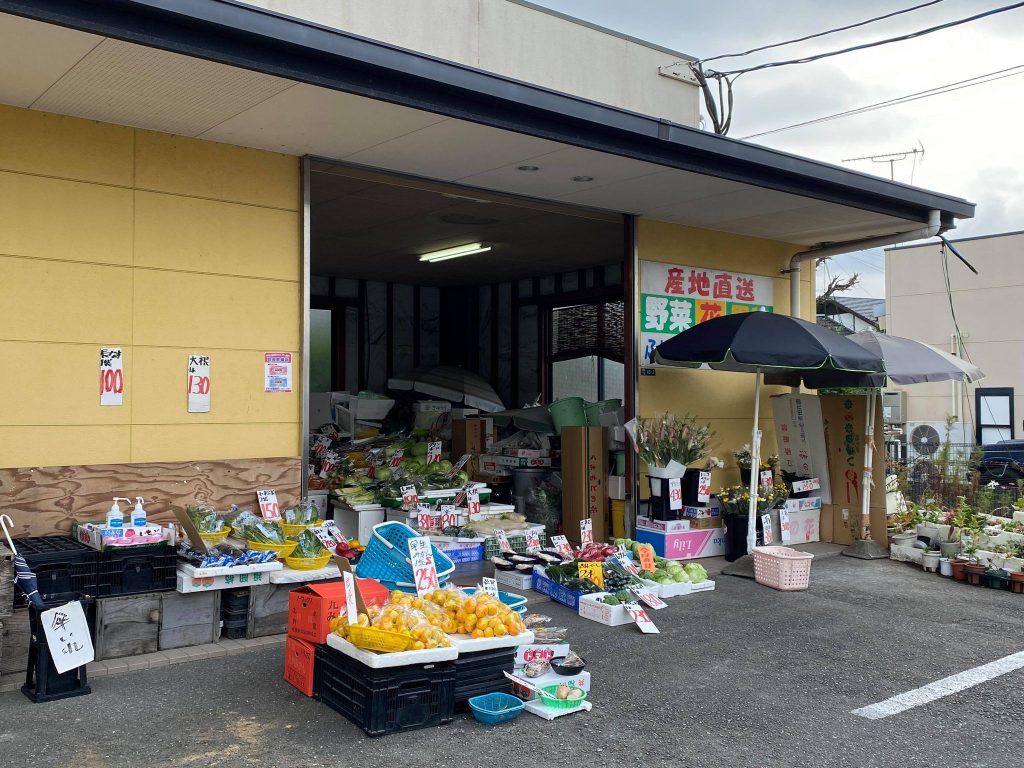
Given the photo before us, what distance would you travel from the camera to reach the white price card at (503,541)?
24.6ft

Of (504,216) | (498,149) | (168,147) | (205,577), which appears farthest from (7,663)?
(504,216)

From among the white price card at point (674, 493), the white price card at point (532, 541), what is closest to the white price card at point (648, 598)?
the white price card at point (532, 541)

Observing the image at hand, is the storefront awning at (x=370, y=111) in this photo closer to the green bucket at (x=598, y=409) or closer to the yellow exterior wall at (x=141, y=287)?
the yellow exterior wall at (x=141, y=287)

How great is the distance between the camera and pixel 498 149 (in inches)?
255

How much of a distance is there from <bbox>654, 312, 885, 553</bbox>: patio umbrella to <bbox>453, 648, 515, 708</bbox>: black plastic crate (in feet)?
12.3

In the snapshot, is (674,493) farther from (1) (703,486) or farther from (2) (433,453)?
(2) (433,453)

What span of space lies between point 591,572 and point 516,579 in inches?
29.7

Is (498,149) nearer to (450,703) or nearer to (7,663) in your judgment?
(450,703)

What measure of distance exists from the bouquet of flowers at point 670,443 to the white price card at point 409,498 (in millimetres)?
2158

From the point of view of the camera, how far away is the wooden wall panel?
17.8ft

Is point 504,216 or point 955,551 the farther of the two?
point 504,216

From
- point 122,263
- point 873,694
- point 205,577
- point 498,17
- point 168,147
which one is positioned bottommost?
point 873,694

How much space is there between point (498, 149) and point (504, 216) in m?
3.19

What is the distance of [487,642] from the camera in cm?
439
